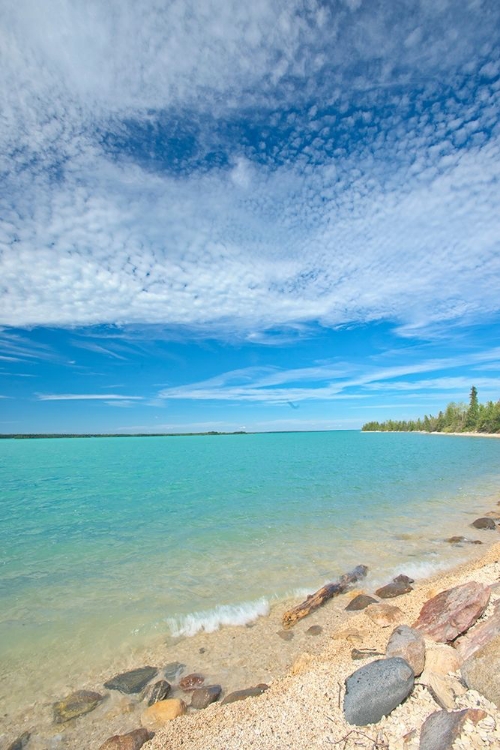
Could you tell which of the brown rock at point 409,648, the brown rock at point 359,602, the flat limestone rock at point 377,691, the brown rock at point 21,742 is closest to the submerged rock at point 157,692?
the brown rock at point 21,742

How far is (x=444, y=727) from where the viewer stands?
444 centimetres

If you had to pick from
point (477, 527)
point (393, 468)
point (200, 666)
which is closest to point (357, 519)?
point (477, 527)

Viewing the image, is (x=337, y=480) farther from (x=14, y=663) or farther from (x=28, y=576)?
A: (x=14, y=663)

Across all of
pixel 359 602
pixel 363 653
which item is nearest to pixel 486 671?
pixel 363 653

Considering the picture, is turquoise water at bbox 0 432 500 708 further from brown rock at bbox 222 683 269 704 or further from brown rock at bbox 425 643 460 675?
brown rock at bbox 425 643 460 675

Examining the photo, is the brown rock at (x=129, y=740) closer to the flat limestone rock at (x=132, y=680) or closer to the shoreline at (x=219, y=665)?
the shoreline at (x=219, y=665)

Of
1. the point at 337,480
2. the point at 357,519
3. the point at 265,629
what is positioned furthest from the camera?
the point at 337,480

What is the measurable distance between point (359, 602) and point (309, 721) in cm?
632

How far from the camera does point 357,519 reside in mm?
21172

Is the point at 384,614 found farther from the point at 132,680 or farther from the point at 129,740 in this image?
the point at 129,740

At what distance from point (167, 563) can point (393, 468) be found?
3972 centimetres

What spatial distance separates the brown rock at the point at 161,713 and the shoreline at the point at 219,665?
206 millimetres

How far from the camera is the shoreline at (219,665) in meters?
6.37

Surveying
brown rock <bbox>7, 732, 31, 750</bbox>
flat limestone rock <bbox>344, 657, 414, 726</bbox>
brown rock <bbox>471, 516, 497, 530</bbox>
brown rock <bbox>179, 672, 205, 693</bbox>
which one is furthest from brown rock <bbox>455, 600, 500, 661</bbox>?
brown rock <bbox>471, 516, 497, 530</bbox>
